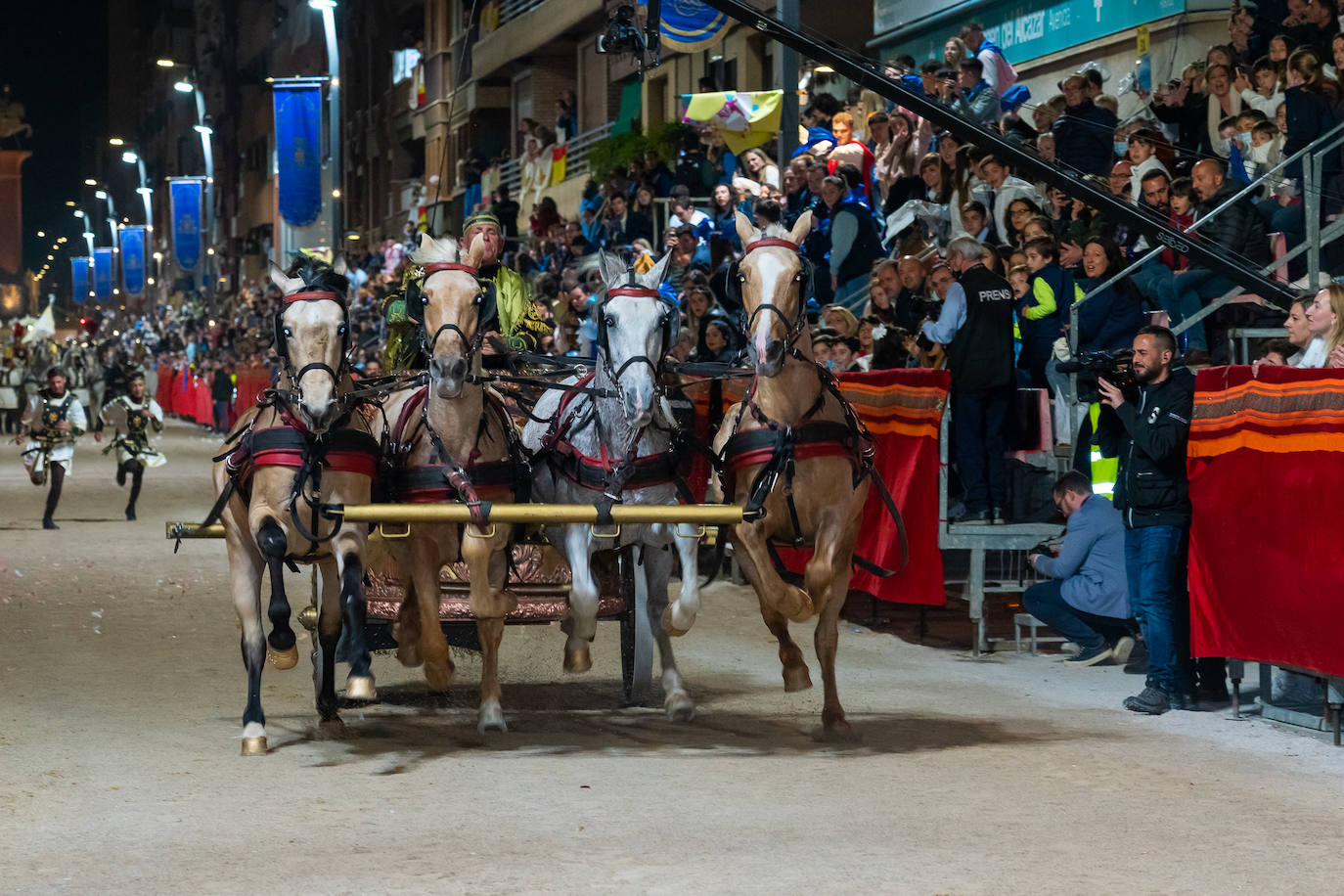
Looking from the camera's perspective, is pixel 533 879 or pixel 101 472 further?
Result: pixel 101 472

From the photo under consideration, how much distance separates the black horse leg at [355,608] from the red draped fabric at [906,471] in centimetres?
417

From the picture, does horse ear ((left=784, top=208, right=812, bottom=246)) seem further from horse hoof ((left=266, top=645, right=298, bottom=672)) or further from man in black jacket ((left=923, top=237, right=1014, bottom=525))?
man in black jacket ((left=923, top=237, right=1014, bottom=525))

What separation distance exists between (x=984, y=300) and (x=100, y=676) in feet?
21.4

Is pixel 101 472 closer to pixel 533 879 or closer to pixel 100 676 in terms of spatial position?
pixel 100 676

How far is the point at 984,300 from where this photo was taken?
1286 cm

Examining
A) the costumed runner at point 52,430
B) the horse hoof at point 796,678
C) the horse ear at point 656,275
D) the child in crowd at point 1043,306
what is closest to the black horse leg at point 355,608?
the horse ear at point 656,275

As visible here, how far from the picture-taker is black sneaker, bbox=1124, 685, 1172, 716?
1009cm

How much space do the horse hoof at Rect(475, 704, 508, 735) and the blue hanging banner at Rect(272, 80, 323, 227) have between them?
23640mm

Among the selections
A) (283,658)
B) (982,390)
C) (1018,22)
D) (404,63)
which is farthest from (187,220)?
(283,658)

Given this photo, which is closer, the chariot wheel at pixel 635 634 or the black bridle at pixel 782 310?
the black bridle at pixel 782 310

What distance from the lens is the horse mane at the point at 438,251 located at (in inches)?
354

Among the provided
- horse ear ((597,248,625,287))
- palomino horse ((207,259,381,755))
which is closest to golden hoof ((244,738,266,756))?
palomino horse ((207,259,381,755))

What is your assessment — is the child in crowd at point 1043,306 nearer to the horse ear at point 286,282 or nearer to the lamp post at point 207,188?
the horse ear at point 286,282

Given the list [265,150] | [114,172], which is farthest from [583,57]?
[114,172]
